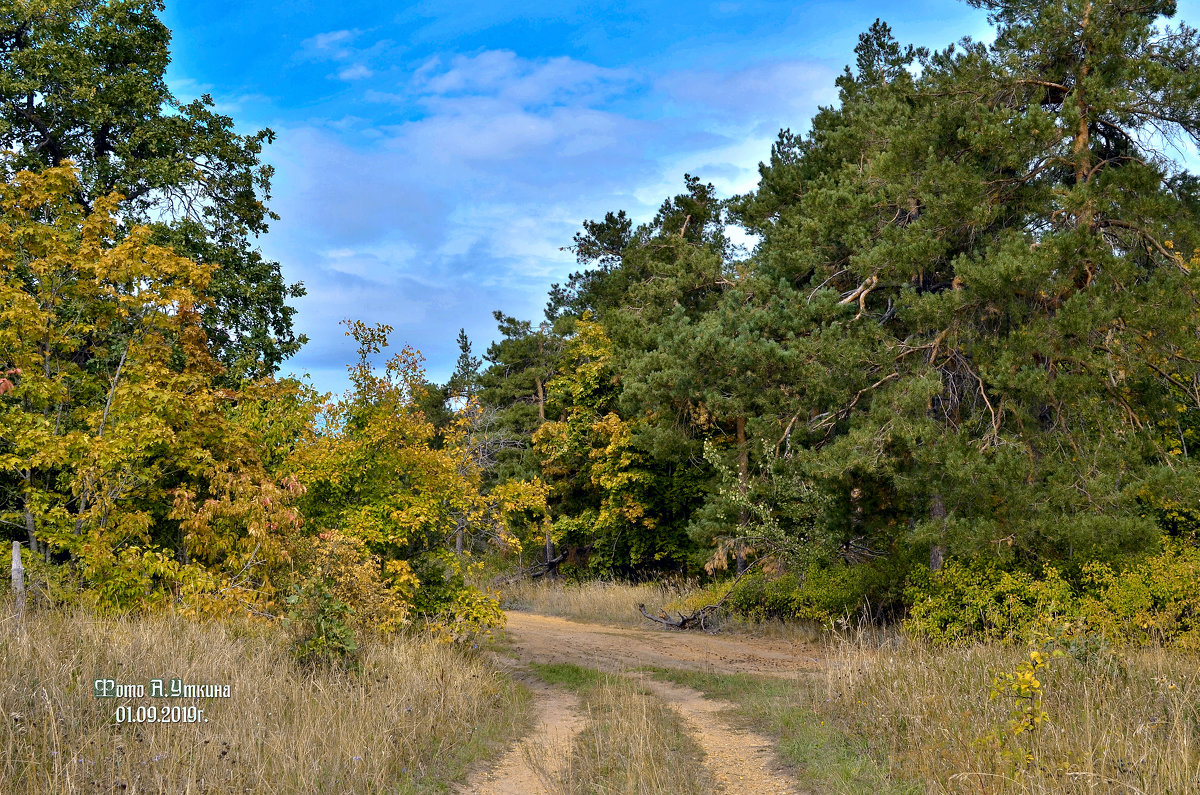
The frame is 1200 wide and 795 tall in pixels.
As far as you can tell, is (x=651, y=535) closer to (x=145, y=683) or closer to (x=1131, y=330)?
(x=1131, y=330)

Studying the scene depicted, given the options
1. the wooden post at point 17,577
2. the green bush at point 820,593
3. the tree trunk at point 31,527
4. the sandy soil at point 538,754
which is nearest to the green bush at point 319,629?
the sandy soil at point 538,754

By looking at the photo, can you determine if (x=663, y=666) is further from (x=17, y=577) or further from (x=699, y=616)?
(x=17, y=577)

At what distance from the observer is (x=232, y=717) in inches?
244

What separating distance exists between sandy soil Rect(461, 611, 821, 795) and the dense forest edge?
79.7 inches

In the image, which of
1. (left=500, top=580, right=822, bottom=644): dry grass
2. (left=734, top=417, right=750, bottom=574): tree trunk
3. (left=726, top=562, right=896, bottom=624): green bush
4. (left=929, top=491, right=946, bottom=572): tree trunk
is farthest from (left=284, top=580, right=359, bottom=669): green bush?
(left=929, top=491, right=946, bottom=572): tree trunk

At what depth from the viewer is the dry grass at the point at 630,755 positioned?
20.7 ft

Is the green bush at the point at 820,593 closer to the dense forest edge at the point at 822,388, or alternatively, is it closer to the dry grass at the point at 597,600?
the dense forest edge at the point at 822,388

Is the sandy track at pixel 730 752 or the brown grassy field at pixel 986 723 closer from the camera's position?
the brown grassy field at pixel 986 723

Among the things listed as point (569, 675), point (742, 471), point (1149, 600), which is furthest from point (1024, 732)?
point (742, 471)

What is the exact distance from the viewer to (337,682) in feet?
25.5

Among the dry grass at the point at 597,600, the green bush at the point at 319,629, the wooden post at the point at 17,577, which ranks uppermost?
the wooden post at the point at 17,577

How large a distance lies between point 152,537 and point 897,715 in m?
10.7

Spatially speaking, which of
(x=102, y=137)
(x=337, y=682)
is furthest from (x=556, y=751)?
(x=102, y=137)

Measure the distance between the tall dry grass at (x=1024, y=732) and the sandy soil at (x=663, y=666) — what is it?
106cm
